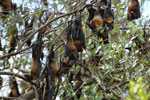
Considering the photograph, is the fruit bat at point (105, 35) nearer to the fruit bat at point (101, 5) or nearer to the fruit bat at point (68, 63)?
the fruit bat at point (101, 5)

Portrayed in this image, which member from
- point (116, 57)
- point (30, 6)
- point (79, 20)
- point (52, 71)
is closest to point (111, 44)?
point (116, 57)

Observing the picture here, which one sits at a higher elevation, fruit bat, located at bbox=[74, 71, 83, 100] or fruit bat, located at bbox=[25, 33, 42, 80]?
fruit bat, located at bbox=[25, 33, 42, 80]

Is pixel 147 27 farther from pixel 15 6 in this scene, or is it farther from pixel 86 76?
pixel 15 6

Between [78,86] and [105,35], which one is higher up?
[105,35]

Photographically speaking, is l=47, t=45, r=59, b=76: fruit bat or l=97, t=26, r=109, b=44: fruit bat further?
l=97, t=26, r=109, b=44: fruit bat

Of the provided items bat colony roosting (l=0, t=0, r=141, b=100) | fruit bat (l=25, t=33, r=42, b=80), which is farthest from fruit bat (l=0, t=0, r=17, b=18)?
fruit bat (l=25, t=33, r=42, b=80)

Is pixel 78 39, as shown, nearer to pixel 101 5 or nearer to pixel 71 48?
pixel 71 48

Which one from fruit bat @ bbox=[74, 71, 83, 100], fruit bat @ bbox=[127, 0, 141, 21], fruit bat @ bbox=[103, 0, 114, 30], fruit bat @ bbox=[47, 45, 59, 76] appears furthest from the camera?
fruit bat @ bbox=[74, 71, 83, 100]

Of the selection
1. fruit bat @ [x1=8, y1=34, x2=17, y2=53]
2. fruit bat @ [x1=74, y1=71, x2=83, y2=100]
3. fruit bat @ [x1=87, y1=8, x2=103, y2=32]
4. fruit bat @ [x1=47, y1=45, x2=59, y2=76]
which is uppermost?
fruit bat @ [x1=87, y1=8, x2=103, y2=32]

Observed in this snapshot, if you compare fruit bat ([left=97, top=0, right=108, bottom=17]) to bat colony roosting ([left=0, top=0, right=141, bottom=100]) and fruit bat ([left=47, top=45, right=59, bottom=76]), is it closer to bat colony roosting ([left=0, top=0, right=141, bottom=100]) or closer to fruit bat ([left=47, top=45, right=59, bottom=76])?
bat colony roosting ([left=0, top=0, right=141, bottom=100])

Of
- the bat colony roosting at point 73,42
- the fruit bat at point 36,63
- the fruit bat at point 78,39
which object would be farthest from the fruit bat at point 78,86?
the fruit bat at point 78,39

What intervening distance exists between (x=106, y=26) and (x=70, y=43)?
778mm

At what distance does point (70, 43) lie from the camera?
160 inches

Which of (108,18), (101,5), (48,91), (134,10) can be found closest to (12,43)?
(48,91)
